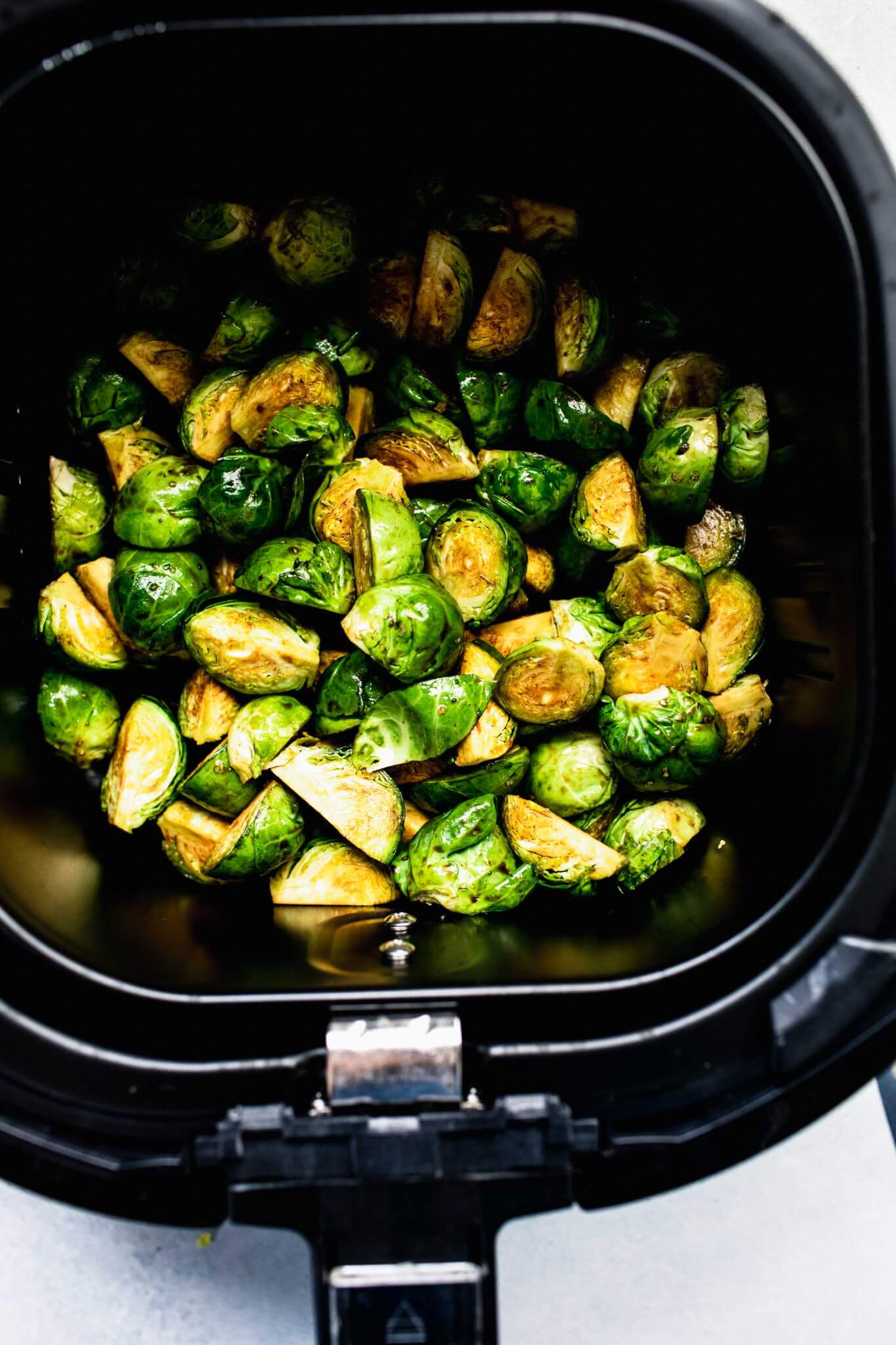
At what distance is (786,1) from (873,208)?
33.7 inches

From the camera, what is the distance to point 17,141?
1.12 metres

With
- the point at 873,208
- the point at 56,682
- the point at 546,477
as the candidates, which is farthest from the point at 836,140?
the point at 56,682

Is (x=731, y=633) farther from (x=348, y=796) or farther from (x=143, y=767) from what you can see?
(x=143, y=767)

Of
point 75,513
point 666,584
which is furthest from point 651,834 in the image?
point 75,513

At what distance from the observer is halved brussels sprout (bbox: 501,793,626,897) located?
1456mm

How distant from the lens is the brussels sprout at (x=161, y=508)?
1546 mm

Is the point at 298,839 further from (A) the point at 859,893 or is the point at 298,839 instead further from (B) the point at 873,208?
(B) the point at 873,208

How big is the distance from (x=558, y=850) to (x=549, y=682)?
0.83ft

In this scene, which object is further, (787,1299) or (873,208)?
(787,1299)

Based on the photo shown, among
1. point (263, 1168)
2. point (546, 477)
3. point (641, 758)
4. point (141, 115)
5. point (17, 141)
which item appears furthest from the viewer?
point (546, 477)

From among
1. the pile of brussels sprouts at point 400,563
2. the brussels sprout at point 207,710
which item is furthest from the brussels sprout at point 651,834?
the brussels sprout at point 207,710

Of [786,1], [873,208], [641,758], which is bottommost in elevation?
[641,758]

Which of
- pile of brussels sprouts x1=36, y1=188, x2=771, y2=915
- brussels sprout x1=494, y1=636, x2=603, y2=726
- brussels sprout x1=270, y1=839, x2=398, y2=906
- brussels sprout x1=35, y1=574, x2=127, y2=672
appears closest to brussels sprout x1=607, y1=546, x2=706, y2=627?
pile of brussels sprouts x1=36, y1=188, x2=771, y2=915

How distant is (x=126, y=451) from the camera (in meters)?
1.60
